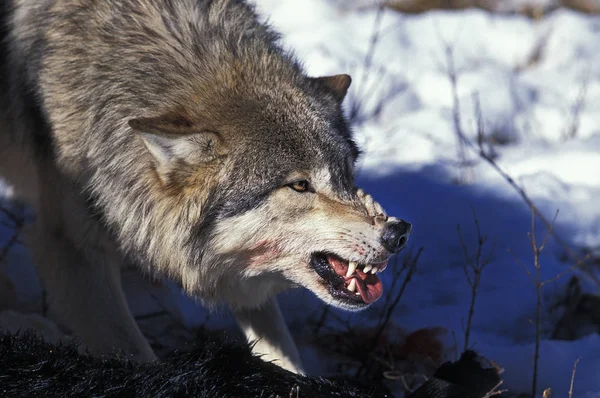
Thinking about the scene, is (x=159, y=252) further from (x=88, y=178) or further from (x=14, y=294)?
(x=14, y=294)

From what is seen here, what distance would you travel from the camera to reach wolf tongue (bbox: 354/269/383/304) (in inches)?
136

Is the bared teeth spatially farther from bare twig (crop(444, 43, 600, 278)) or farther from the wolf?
bare twig (crop(444, 43, 600, 278))

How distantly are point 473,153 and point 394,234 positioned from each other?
3.06 meters

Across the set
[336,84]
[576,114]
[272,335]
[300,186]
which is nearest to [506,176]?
[336,84]

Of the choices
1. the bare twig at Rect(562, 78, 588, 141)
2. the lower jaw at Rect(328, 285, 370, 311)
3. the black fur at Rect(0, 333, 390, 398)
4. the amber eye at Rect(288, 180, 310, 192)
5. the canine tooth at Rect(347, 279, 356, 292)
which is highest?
the bare twig at Rect(562, 78, 588, 141)

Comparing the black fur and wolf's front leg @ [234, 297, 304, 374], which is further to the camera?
wolf's front leg @ [234, 297, 304, 374]

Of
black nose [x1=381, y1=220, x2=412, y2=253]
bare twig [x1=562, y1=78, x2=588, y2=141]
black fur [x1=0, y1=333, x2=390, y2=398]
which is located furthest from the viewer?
bare twig [x1=562, y1=78, x2=588, y2=141]

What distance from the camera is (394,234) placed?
3.25m

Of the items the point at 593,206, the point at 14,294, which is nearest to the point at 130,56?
the point at 14,294

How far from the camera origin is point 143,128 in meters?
3.25

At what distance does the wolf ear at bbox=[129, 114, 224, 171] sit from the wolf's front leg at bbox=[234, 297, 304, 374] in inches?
39.9

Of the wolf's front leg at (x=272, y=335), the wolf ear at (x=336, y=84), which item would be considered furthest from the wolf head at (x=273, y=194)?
the wolf's front leg at (x=272, y=335)

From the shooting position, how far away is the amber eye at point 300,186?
3.35 m

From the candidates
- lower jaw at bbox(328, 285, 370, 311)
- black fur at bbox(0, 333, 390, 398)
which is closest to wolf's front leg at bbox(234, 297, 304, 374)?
lower jaw at bbox(328, 285, 370, 311)
